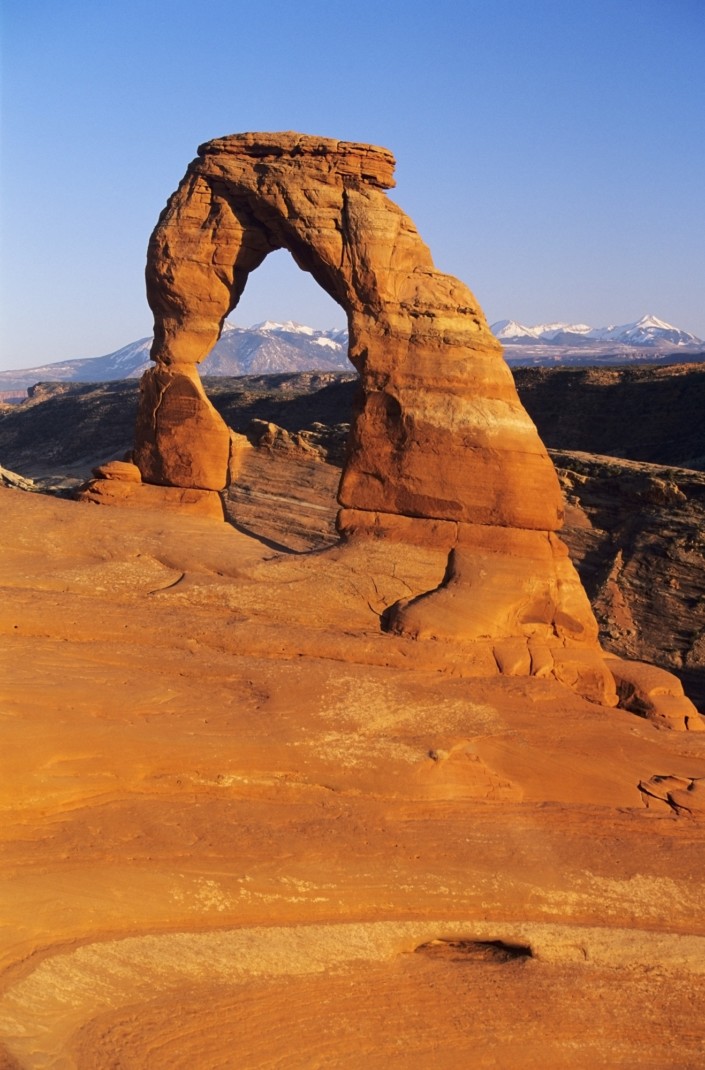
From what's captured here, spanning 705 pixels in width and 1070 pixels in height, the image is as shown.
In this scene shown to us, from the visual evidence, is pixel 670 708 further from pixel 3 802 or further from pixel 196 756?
pixel 3 802

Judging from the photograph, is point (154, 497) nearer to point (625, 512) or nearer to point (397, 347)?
point (397, 347)

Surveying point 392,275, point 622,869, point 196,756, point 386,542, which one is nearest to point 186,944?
point 196,756

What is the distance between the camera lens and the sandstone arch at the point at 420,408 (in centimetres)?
1245

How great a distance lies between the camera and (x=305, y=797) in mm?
8969

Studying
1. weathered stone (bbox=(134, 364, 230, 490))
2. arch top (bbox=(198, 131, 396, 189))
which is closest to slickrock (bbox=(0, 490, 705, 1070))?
weathered stone (bbox=(134, 364, 230, 490))

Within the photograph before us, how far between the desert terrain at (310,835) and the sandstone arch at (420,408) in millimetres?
637

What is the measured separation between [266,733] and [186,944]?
221 centimetres

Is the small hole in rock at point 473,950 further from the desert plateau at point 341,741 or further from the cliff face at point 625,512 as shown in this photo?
the cliff face at point 625,512

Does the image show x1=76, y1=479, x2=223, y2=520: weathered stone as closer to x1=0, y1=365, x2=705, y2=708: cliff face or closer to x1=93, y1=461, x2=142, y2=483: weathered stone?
x1=93, y1=461, x2=142, y2=483: weathered stone

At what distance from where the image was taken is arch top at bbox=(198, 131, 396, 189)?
522 inches

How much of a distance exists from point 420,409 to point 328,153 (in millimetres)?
3605

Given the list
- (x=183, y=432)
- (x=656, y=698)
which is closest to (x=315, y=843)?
(x=656, y=698)

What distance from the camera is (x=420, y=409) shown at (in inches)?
505

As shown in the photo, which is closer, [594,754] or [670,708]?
[594,754]
